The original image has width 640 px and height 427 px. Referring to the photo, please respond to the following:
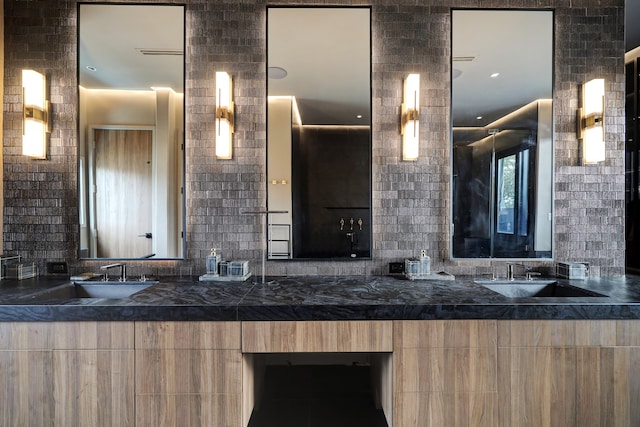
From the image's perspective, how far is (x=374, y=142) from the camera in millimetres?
2400

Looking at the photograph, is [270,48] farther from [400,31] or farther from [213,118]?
[400,31]

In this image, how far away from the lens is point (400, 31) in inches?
94.0

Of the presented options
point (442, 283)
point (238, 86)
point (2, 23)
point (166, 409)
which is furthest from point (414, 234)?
point (2, 23)

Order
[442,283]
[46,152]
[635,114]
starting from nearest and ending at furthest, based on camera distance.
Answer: [442,283], [46,152], [635,114]

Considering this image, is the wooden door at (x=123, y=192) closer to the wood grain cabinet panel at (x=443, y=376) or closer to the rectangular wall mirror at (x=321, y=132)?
the rectangular wall mirror at (x=321, y=132)

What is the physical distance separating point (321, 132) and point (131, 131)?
1406 mm

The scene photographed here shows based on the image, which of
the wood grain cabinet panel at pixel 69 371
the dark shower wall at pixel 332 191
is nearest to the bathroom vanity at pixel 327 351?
the wood grain cabinet panel at pixel 69 371

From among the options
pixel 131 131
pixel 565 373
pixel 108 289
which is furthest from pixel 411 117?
pixel 108 289

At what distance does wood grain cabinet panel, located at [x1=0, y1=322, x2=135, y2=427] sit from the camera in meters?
1.58

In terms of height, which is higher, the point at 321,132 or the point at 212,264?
the point at 321,132

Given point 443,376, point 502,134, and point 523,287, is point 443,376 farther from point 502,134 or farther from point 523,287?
point 502,134

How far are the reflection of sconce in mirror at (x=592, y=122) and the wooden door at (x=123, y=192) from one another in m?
3.21

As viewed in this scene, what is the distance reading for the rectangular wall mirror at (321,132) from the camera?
237cm

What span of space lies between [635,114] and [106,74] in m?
4.39
